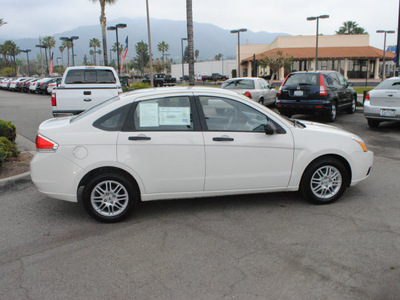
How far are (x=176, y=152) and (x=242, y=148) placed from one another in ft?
2.71

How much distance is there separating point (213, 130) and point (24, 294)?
106 inches

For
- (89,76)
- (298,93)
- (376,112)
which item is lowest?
(376,112)

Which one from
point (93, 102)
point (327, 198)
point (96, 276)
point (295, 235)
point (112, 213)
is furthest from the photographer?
point (93, 102)

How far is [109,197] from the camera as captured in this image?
4691 millimetres

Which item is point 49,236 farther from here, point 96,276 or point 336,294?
point 336,294

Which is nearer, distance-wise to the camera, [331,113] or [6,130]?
[6,130]

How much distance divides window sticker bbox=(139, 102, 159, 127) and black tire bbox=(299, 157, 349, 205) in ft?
6.89

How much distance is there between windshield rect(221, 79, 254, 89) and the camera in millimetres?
15430

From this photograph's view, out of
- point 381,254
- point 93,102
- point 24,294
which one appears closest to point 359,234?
point 381,254

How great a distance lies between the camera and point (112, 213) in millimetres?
4719

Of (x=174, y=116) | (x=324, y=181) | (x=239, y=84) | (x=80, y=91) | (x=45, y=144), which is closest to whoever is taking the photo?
(x=45, y=144)

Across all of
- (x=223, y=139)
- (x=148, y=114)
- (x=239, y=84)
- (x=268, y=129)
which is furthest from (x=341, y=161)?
(x=239, y=84)

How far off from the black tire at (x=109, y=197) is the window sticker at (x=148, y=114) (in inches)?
27.9

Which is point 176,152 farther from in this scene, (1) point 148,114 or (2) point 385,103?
(2) point 385,103
